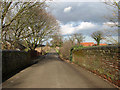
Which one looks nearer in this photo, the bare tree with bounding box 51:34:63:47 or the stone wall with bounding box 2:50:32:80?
the stone wall with bounding box 2:50:32:80

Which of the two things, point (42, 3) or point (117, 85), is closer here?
point (117, 85)

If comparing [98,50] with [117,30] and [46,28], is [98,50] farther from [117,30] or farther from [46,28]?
[46,28]

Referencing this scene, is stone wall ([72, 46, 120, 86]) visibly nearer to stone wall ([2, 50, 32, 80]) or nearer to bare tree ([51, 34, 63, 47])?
stone wall ([2, 50, 32, 80])

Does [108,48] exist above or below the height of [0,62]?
above

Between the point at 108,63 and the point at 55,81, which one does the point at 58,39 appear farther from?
the point at 55,81

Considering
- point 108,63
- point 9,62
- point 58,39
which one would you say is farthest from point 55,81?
point 58,39

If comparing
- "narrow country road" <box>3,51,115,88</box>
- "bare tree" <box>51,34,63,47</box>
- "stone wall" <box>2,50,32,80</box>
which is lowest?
"narrow country road" <box>3,51,115,88</box>

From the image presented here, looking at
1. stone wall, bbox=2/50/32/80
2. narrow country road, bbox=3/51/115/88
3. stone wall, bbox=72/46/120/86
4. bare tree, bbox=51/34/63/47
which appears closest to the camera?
narrow country road, bbox=3/51/115/88

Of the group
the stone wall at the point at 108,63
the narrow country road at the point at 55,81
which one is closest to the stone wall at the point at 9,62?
the narrow country road at the point at 55,81

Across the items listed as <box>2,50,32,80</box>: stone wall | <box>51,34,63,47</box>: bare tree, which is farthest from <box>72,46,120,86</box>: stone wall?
<box>51,34,63,47</box>: bare tree

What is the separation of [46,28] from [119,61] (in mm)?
22442

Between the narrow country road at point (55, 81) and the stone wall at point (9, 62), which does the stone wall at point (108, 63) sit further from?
the stone wall at point (9, 62)

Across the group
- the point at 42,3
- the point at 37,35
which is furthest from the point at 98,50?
the point at 37,35

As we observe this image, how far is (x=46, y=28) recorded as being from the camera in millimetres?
26141
